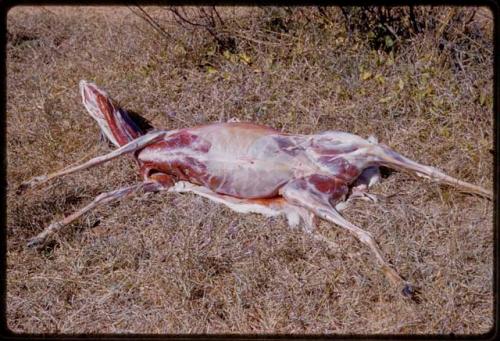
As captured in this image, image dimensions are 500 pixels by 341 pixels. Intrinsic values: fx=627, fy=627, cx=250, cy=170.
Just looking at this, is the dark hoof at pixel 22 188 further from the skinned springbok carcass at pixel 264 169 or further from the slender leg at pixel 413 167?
the slender leg at pixel 413 167

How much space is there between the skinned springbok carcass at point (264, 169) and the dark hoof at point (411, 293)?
1.78ft

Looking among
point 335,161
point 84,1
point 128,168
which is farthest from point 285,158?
point 84,1

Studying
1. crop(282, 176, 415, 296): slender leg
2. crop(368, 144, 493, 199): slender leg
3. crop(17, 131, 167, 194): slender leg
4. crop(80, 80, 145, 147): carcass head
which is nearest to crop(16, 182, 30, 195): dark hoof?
crop(17, 131, 167, 194): slender leg

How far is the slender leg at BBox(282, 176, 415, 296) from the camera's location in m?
3.27

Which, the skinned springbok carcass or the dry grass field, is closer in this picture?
the dry grass field

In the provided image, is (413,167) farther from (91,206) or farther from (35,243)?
(35,243)

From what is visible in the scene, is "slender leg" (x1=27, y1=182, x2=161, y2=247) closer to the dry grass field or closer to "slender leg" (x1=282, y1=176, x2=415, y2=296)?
the dry grass field

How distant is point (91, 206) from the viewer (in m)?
3.70

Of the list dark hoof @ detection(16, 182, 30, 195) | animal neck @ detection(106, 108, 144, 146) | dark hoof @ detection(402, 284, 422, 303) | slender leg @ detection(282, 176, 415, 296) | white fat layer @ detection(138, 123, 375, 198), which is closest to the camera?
dark hoof @ detection(402, 284, 422, 303)

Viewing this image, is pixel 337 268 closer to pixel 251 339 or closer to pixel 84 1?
pixel 251 339

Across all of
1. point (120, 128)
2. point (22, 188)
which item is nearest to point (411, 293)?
point (120, 128)

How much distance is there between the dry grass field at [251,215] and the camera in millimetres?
3010

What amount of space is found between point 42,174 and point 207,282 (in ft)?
5.30

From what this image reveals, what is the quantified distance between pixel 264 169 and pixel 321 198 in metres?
0.37
